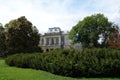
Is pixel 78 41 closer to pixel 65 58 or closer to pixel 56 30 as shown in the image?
pixel 56 30

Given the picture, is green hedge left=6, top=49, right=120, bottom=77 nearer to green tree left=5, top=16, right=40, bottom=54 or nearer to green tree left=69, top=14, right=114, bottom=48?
green tree left=5, top=16, right=40, bottom=54

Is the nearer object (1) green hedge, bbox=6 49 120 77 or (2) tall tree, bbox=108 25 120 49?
(1) green hedge, bbox=6 49 120 77

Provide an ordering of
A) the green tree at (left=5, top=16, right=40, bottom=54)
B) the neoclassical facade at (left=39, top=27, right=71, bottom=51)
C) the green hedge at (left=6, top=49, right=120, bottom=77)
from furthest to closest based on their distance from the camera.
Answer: the neoclassical facade at (left=39, top=27, right=71, bottom=51) < the green tree at (left=5, top=16, right=40, bottom=54) < the green hedge at (left=6, top=49, right=120, bottom=77)

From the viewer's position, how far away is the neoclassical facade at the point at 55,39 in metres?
96.2

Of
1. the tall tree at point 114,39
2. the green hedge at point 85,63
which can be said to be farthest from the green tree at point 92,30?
the green hedge at point 85,63

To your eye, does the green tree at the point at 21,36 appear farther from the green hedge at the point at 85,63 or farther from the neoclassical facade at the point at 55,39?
the neoclassical facade at the point at 55,39

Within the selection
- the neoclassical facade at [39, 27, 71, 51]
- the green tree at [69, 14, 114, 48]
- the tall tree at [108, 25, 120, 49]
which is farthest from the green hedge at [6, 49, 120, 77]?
the neoclassical facade at [39, 27, 71, 51]

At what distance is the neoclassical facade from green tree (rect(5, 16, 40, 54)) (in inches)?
1680

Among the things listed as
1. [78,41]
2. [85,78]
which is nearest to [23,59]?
[85,78]

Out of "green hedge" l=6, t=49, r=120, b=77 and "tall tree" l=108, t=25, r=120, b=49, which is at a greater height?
"tall tree" l=108, t=25, r=120, b=49

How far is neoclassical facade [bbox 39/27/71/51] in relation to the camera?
96.2 m

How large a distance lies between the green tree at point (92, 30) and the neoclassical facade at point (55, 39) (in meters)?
19.9

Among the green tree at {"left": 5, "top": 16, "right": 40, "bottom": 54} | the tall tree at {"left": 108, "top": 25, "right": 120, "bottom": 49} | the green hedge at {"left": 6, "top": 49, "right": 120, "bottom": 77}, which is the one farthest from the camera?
the tall tree at {"left": 108, "top": 25, "right": 120, "bottom": 49}

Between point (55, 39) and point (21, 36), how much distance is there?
1843 inches
